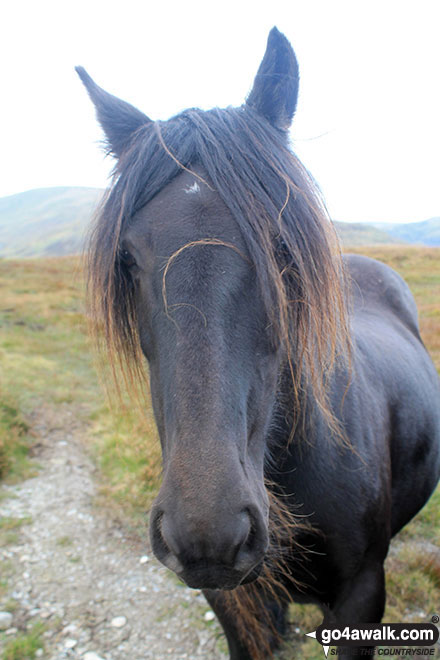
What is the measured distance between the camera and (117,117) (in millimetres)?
1941

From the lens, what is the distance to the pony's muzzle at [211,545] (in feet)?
3.51

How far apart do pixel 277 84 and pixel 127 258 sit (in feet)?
3.05

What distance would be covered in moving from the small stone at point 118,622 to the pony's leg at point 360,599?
5.69ft

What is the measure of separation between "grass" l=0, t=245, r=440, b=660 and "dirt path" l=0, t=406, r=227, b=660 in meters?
0.17

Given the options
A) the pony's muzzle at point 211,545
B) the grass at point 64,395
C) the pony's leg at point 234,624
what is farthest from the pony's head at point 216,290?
the pony's leg at point 234,624

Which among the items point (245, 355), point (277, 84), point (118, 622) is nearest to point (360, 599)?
point (245, 355)

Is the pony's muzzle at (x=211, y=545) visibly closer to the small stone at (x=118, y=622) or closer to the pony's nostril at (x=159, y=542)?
the pony's nostril at (x=159, y=542)

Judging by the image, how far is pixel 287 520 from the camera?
74.9 inches

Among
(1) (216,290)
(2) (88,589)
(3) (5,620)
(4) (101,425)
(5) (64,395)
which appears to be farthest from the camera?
(5) (64,395)

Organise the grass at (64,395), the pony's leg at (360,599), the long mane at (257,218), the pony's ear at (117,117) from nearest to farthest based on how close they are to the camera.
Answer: the long mane at (257,218) → the pony's ear at (117,117) → the pony's leg at (360,599) → the grass at (64,395)

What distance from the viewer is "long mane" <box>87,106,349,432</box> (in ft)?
4.83

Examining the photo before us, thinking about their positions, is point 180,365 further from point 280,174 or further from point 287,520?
point 287,520

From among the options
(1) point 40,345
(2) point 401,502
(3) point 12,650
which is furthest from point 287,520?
(1) point 40,345

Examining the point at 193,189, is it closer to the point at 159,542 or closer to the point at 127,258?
the point at 127,258
